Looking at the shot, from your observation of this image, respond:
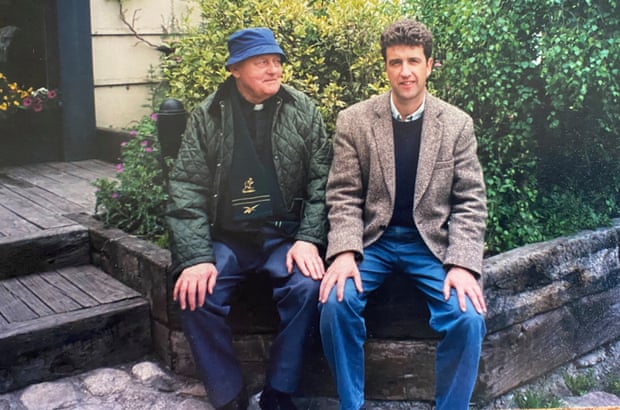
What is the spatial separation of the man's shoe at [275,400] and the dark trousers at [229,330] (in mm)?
56

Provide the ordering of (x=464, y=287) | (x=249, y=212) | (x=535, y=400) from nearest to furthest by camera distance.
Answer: (x=464, y=287)
(x=249, y=212)
(x=535, y=400)

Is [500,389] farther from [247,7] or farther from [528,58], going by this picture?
[247,7]

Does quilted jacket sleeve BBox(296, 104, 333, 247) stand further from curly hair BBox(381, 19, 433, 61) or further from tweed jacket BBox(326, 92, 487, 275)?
curly hair BBox(381, 19, 433, 61)

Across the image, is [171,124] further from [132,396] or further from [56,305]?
[132,396]

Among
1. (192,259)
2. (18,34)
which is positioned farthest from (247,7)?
(18,34)

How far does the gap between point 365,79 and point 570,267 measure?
1.61 metres

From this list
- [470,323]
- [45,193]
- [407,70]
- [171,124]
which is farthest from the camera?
[45,193]

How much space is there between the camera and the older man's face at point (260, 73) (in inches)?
131

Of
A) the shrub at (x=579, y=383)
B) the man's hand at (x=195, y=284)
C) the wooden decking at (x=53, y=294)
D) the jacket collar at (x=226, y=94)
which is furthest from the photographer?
the shrub at (x=579, y=383)

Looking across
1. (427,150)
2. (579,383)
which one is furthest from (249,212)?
(579,383)

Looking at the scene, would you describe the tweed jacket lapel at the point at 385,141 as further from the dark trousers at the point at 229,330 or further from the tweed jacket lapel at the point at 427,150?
the dark trousers at the point at 229,330

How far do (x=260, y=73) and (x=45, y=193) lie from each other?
2.91 metres

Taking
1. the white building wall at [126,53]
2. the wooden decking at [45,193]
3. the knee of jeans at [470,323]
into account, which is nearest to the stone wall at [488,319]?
the knee of jeans at [470,323]

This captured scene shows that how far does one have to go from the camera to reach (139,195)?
179 inches
